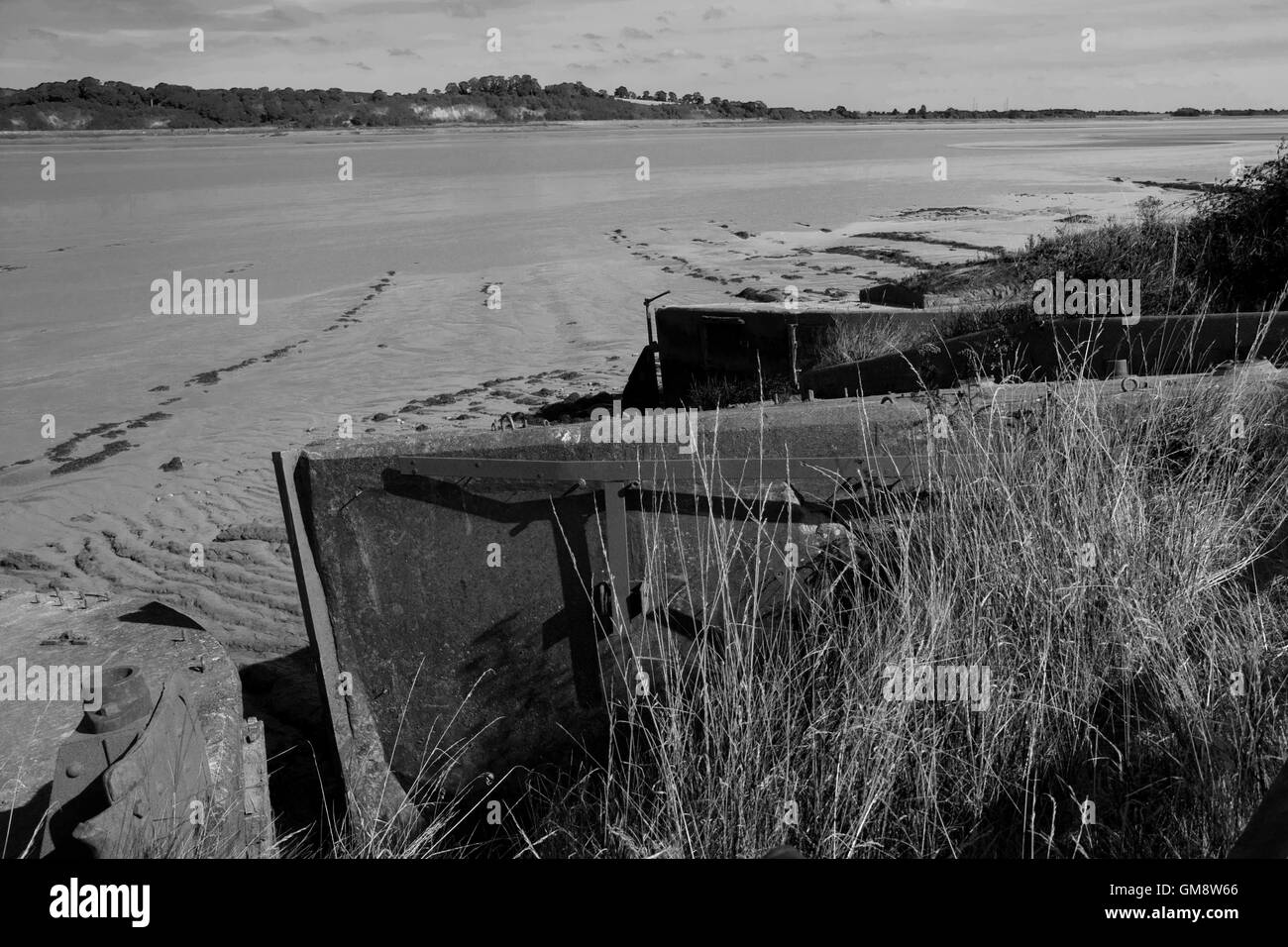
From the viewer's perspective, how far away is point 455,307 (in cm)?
1373

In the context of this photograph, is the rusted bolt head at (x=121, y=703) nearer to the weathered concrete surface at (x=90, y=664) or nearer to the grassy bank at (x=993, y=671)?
the weathered concrete surface at (x=90, y=664)

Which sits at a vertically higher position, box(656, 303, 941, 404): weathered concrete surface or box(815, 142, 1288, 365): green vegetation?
box(815, 142, 1288, 365): green vegetation

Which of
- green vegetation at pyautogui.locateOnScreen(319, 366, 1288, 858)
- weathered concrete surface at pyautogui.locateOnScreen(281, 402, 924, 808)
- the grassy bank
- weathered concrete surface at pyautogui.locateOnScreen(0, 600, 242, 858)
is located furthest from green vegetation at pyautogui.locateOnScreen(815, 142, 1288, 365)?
weathered concrete surface at pyautogui.locateOnScreen(0, 600, 242, 858)

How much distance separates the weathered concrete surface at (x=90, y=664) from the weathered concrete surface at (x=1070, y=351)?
3.53 meters

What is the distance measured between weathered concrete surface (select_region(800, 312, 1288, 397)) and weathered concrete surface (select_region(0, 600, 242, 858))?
3.53 metres

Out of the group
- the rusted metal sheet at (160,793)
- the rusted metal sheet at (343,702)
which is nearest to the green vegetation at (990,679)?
the rusted metal sheet at (343,702)

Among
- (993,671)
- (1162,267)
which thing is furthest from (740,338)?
(993,671)

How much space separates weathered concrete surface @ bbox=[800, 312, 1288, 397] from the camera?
5.89 metres

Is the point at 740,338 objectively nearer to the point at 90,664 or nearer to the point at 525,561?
the point at 525,561

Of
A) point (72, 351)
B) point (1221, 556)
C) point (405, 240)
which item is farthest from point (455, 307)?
point (1221, 556)

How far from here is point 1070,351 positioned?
21.2 feet

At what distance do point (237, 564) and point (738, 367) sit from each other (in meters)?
3.74

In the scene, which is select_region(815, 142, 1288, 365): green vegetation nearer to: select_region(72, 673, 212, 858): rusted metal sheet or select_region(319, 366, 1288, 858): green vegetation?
select_region(319, 366, 1288, 858): green vegetation

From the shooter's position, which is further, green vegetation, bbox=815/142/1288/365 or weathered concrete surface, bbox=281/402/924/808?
green vegetation, bbox=815/142/1288/365
